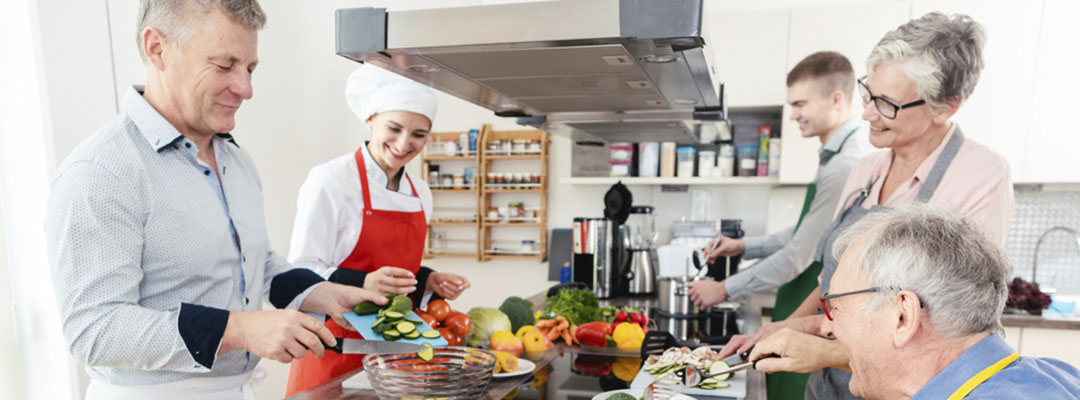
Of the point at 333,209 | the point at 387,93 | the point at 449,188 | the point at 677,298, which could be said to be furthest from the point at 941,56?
the point at 449,188

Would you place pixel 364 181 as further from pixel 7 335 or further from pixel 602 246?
pixel 7 335

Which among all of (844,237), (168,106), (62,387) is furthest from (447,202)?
(844,237)

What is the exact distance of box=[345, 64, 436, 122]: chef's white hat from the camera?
2117 millimetres

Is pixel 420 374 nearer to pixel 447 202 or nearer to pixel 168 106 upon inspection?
pixel 168 106

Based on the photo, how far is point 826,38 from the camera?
11.2 ft

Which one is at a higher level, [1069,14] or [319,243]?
[1069,14]

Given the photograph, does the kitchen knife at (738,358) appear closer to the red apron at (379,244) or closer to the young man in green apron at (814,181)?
the young man in green apron at (814,181)

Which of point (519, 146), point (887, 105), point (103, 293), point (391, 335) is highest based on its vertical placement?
point (887, 105)

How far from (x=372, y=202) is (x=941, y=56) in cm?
181

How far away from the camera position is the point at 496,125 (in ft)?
15.0

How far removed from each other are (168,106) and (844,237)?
143 centimetres

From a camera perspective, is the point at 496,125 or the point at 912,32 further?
the point at 496,125

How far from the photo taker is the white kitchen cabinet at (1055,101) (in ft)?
10.1

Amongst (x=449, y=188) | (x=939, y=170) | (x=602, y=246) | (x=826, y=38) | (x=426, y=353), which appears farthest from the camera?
(x=449, y=188)
